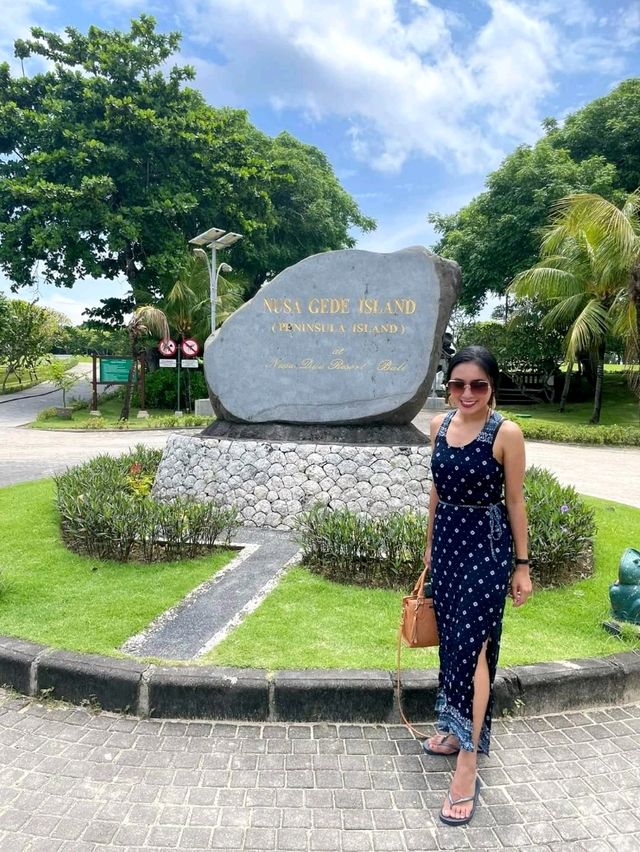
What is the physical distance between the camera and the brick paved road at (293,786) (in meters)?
2.36

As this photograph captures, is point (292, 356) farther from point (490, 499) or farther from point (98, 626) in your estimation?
point (490, 499)

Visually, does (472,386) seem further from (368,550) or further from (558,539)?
(558,539)

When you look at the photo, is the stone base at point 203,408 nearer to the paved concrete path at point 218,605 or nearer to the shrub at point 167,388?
the shrub at point 167,388

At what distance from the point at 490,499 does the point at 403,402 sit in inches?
174

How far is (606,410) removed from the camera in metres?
21.6

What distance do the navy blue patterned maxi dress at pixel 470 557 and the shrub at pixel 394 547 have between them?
205 centimetres

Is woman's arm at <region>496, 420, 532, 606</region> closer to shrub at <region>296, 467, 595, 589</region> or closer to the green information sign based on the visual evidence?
shrub at <region>296, 467, 595, 589</region>

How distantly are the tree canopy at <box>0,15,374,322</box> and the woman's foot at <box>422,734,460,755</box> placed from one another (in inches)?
829

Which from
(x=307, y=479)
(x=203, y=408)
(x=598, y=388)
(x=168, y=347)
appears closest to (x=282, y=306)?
(x=307, y=479)

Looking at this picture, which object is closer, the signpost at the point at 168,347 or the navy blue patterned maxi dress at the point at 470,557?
the navy blue patterned maxi dress at the point at 470,557

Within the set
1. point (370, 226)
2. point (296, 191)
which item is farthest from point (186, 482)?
point (370, 226)

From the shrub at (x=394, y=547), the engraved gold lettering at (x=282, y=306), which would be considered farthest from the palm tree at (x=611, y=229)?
the shrub at (x=394, y=547)

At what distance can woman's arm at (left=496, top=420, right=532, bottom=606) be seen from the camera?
2459 millimetres

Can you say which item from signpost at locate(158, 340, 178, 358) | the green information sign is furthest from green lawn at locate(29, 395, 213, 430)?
signpost at locate(158, 340, 178, 358)
